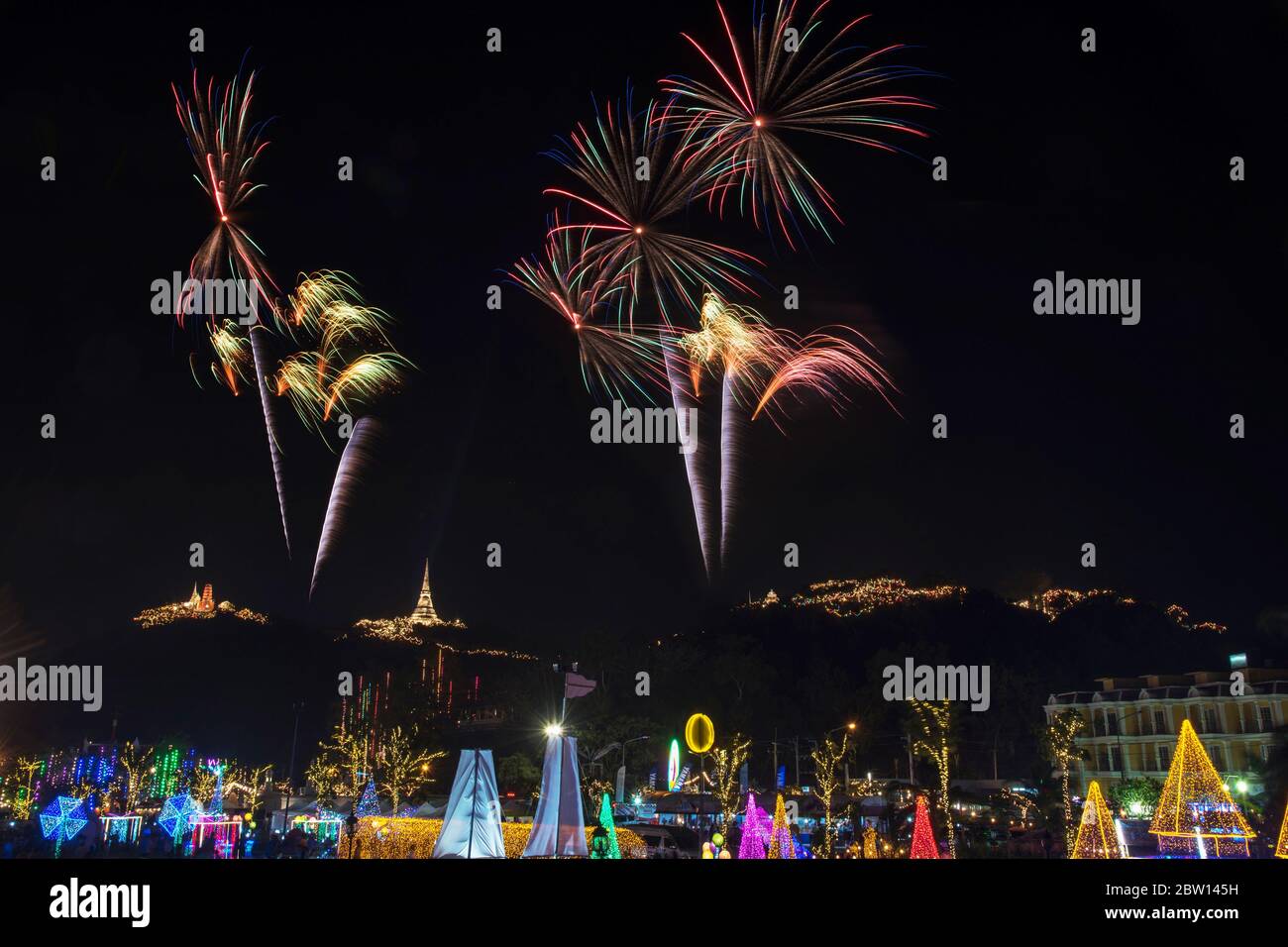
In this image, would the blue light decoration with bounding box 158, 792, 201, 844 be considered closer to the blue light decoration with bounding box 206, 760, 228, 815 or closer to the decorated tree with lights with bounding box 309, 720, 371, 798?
the decorated tree with lights with bounding box 309, 720, 371, 798

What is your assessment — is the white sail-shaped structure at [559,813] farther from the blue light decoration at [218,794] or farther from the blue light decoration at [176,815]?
the blue light decoration at [218,794]

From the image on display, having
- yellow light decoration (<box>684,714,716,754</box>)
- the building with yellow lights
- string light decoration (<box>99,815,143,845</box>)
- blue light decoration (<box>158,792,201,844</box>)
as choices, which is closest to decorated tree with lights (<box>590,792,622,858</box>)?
yellow light decoration (<box>684,714,716,754</box>)

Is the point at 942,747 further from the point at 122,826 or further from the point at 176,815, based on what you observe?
the point at 122,826

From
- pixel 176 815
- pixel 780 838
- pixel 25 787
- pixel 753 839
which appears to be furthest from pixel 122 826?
pixel 753 839

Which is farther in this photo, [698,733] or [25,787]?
[25,787]

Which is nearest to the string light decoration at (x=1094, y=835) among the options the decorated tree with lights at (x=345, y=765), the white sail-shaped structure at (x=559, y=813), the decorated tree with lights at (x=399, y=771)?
the white sail-shaped structure at (x=559, y=813)
